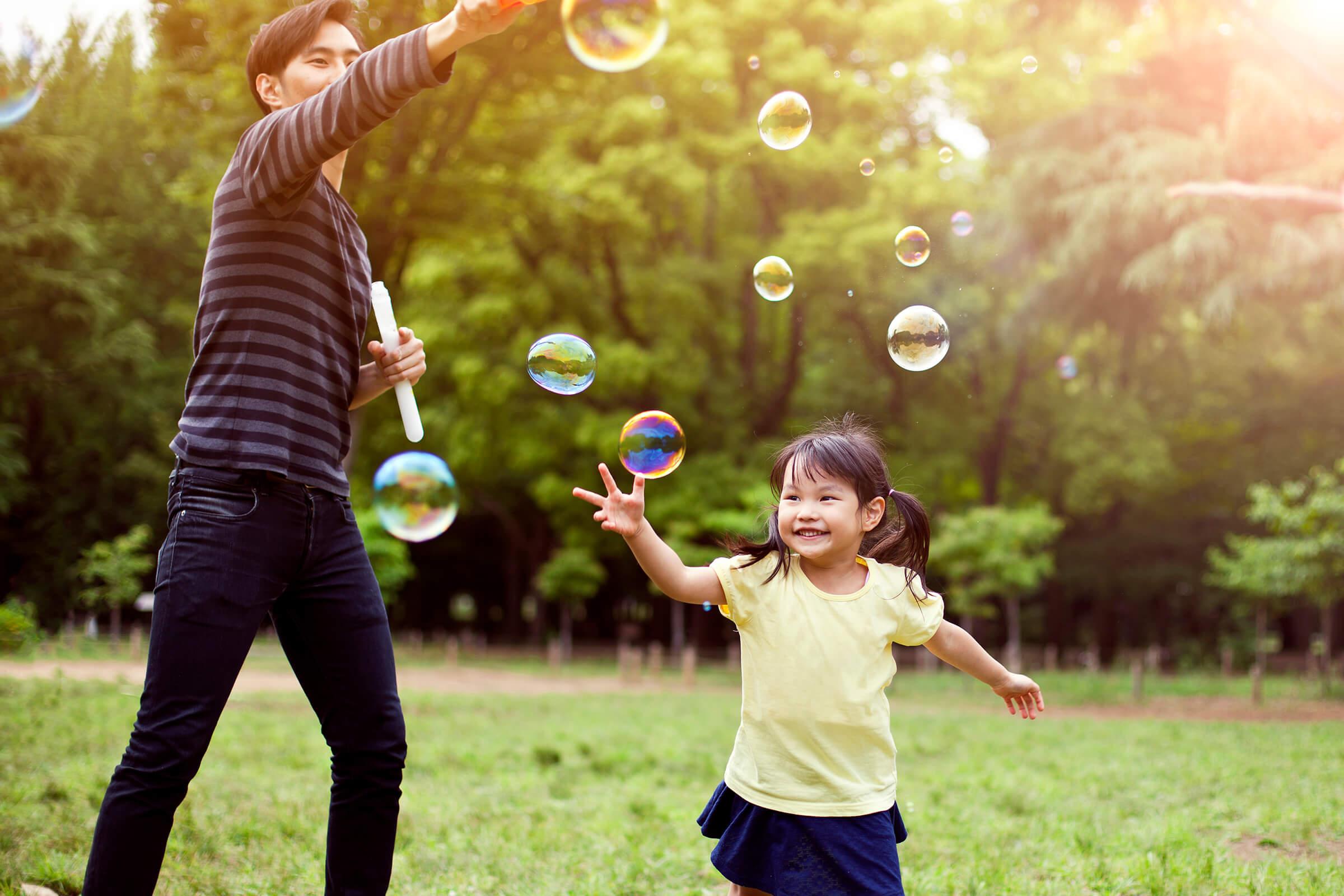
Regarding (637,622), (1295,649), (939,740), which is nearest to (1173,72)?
(939,740)

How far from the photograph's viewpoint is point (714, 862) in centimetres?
277


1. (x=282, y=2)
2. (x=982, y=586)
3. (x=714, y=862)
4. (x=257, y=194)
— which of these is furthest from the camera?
(x=982, y=586)

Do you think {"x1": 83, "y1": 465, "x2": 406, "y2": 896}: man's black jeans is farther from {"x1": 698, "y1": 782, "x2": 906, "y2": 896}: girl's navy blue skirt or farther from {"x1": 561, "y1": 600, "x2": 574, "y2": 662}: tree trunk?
{"x1": 561, "y1": 600, "x2": 574, "y2": 662}: tree trunk

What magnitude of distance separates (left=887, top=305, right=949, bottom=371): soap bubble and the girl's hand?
2060mm

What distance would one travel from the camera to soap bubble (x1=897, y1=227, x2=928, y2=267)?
5.77m

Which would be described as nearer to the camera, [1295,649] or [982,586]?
[982,586]

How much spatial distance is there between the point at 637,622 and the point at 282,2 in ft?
101

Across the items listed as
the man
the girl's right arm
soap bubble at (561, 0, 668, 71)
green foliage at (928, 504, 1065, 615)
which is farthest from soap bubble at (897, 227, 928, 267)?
green foliage at (928, 504, 1065, 615)

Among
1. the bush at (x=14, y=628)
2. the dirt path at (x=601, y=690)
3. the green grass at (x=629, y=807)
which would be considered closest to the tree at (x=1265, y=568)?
the dirt path at (x=601, y=690)

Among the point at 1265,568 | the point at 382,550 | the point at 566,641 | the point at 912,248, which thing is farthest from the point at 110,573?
the point at 566,641

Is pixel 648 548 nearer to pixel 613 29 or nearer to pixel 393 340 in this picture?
pixel 393 340

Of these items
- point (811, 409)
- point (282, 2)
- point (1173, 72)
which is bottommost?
point (811, 409)

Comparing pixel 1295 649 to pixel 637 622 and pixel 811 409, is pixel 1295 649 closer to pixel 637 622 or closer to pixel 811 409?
pixel 811 409

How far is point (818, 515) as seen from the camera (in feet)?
9.20
